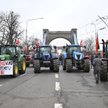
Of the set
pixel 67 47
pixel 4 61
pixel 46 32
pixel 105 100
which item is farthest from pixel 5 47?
pixel 46 32

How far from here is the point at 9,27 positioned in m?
79.9

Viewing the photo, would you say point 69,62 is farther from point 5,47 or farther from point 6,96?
point 6,96

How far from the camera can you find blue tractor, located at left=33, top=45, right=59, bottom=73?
30.7 m

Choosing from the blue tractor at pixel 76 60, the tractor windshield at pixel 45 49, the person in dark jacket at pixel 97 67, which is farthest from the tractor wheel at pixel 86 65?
the person in dark jacket at pixel 97 67

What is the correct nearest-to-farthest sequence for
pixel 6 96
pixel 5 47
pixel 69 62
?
pixel 6 96
pixel 5 47
pixel 69 62

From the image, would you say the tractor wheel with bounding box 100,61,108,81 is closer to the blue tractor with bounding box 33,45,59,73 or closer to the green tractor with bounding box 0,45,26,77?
the green tractor with bounding box 0,45,26,77

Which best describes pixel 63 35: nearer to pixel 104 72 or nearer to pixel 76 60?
pixel 76 60

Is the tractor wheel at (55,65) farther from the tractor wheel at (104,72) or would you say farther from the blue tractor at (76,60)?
the tractor wheel at (104,72)

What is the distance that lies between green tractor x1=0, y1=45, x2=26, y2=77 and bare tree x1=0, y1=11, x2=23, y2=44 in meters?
47.9

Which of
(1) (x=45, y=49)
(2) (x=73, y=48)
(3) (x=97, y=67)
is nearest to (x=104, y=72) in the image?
(3) (x=97, y=67)

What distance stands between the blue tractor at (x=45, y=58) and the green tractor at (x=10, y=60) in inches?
57.7

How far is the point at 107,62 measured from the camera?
70.0 ft

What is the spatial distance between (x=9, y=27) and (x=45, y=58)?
49.6 meters

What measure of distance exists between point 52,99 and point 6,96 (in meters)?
2.13
